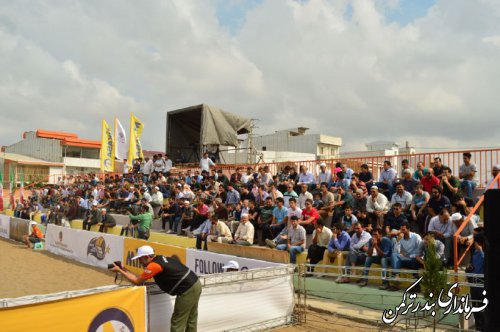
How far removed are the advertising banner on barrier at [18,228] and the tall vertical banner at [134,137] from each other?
793 cm

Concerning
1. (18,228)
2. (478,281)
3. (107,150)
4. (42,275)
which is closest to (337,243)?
(478,281)

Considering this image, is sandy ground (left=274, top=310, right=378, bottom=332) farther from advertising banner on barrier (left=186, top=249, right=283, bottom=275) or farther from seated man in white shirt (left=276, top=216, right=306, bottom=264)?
seated man in white shirt (left=276, top=216, right=306, bottom=264)

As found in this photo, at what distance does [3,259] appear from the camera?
17.1 meters

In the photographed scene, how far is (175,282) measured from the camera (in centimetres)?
602

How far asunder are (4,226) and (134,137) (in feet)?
31.8

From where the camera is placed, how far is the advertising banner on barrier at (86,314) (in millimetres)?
4891

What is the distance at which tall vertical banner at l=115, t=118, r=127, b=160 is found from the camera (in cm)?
2911

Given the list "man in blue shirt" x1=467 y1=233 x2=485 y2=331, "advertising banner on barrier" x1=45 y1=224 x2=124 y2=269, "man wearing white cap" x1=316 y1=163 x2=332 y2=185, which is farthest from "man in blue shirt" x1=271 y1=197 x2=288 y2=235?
"man in blue shirt" x1=467 y1=233 x2=485 y2=331

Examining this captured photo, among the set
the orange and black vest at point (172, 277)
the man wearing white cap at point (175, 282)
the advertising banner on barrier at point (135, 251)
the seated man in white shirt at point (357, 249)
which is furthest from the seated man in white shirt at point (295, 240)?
the orange and black vest at point (172, 277)

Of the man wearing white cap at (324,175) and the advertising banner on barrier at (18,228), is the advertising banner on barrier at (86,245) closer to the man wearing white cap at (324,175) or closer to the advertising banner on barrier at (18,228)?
the advertising banner on barrier at (18,228)

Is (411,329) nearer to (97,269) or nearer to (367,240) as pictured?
(367,240)

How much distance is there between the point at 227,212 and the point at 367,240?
22.0ft

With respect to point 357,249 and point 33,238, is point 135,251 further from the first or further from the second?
point 33,238

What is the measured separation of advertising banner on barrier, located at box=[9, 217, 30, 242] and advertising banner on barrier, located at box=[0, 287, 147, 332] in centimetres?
1914
